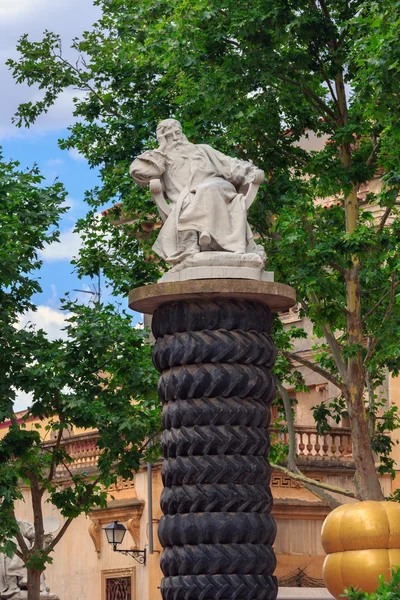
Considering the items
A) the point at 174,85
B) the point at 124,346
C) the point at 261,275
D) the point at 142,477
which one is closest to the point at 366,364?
the point at 124,346

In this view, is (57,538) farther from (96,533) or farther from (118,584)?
(96,533)

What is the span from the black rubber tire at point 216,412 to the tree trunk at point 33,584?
1013 cm

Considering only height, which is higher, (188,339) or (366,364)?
(366,364)

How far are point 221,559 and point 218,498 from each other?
0.49 meters

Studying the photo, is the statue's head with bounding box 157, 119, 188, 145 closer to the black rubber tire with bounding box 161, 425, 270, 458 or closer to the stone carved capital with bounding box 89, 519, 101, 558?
the black rubber tire with bounding box 161, 425, 270, 458

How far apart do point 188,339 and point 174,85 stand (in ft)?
39.7

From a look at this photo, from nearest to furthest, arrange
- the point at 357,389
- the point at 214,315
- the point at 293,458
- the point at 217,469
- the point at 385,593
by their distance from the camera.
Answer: the point at 385,593, the point at 217,469, the point at 214,315, the point at 357,389, the point at 293,458

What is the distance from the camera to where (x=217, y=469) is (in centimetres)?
1309

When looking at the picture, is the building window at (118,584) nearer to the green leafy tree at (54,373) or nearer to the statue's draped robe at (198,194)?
the green leafy tree at (54,373)

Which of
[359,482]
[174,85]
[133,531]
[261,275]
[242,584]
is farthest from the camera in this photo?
[133,531]

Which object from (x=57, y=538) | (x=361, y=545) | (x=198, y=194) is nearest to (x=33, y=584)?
(x=57, y=538)

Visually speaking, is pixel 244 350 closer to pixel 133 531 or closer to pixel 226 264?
pixel 226 264

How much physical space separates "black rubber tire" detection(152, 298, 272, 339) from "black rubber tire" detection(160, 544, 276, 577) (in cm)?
183

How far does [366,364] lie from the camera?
23750 millimetres
